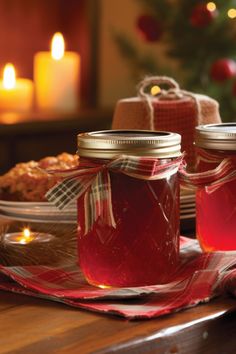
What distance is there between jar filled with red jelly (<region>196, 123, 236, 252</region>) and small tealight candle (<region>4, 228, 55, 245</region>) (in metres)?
0.18

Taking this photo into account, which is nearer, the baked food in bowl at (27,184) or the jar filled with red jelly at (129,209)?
the jar filled with red jelly at (129,209)

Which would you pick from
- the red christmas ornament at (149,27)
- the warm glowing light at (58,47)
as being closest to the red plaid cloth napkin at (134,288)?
the red christmas ornament at (149,27)

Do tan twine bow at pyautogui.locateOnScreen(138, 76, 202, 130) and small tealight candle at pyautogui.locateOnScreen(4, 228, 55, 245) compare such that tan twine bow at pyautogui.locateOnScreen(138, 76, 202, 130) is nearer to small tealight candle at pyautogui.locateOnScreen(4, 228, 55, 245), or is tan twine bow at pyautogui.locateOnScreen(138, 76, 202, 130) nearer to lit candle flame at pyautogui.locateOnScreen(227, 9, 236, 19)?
small tealight candle at pyautogui.locateOnScreen(4, 228, 55, 245)

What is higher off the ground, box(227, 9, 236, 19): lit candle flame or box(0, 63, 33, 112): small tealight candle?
box(227, 9, 236, 19): lit candle flame

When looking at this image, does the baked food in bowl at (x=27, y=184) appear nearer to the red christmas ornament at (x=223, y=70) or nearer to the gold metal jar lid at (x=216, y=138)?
the gold metal jar lid at (x=216, y=138)

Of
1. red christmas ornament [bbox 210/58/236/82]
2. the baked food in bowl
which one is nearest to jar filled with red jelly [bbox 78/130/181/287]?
the baked food in bowl

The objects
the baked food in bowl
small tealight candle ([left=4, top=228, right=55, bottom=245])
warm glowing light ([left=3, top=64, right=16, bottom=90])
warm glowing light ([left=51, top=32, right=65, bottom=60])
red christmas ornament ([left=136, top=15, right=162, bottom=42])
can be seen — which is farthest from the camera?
warm glowing light ([left=51, top=32, right=65, bottom=60])

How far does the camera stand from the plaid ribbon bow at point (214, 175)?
869mm

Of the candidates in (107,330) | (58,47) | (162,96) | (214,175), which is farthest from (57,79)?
(107,330)

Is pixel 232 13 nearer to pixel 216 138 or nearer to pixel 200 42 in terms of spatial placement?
pixel 200 42

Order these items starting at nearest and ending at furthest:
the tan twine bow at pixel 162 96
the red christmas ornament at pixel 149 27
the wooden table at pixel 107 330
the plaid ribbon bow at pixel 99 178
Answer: the wooden table at pixel 107 330 → the plaid ribbon bow at pixel 99 178 → the tan twine bow at pixel 162 96 → the red christmas ornament at pixel 149 27

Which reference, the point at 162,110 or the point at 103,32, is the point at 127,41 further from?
the point at 162,110

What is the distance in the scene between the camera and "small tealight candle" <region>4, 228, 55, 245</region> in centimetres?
94

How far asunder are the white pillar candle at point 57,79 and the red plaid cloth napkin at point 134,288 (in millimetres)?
1874
